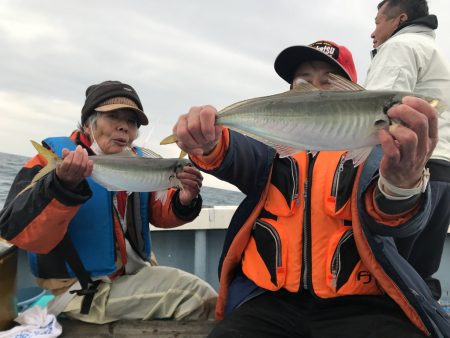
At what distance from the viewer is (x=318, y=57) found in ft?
9.21

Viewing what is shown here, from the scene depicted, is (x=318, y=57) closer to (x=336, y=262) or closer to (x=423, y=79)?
(x=423, y=79)

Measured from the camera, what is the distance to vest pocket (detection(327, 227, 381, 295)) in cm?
239

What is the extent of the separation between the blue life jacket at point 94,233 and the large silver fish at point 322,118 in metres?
1.77

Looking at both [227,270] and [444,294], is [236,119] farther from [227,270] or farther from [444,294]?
[444,294]

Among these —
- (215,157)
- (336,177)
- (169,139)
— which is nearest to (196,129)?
(169,139)

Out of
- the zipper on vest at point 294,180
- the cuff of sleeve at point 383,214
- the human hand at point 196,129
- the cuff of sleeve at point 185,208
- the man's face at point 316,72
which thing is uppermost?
the man's face at point 316,72

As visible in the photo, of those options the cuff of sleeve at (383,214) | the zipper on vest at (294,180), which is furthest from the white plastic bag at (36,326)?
the cuff of sleeve at (383,214)

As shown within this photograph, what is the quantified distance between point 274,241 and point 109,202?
155cm

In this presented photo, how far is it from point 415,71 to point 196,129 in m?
2.14

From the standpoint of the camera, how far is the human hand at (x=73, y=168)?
2871mm

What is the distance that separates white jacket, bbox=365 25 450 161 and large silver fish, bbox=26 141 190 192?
175 centimetres

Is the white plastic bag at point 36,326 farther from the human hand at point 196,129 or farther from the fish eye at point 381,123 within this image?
the fish eye at point 381,123

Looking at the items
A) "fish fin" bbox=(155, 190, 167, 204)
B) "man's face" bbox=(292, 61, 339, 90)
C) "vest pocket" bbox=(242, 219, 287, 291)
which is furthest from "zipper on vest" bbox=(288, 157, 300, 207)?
"fish fin" bbox=(155, 190, 167, 204)

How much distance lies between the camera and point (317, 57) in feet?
9.23
